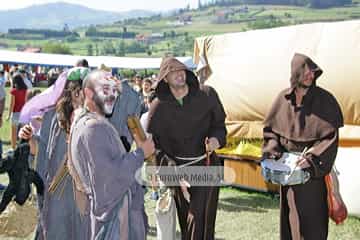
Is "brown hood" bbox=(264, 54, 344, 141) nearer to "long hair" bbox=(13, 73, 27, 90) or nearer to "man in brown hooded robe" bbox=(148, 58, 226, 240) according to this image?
"man in brown hooded robe" bbox=(148, 58, 226, 240)

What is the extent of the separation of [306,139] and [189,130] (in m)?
0.92

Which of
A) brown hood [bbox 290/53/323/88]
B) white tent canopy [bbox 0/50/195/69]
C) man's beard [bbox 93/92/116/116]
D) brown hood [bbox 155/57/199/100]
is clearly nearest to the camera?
man's beard [bbox 93/92/116/116]

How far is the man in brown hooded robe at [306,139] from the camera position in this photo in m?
5.14

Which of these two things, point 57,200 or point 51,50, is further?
point 51,50

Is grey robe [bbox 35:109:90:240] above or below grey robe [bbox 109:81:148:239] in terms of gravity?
below

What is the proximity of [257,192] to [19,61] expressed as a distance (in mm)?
17742

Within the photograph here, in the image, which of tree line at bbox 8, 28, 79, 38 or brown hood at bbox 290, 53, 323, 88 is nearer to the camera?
brown hood at bbox 290, 53, 323, 88

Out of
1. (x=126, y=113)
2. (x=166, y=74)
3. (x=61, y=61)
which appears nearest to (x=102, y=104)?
(x=126, y=113)

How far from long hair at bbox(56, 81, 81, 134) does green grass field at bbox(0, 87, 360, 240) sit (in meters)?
2.29

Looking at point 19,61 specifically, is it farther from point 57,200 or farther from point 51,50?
point 51,50

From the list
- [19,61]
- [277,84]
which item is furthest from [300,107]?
[19,61]

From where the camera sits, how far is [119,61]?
27.8 m

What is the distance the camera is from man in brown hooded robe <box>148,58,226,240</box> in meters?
5.32

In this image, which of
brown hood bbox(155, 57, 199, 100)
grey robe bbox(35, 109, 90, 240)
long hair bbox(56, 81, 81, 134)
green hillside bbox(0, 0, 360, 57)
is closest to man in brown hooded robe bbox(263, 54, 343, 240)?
brown hood bbox(155, 57, 199, 100)
